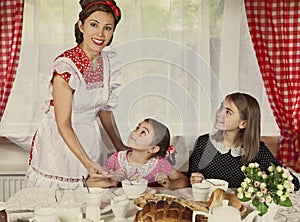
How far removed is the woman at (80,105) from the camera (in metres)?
2.95

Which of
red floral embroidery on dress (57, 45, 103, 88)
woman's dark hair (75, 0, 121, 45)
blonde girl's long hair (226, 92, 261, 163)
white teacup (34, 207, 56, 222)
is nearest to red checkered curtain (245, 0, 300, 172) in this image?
blonde girl's long hair (226, 92, 261, 163)

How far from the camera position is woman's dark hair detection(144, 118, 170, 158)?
3.00 metres

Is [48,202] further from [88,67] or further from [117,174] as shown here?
[88,67]

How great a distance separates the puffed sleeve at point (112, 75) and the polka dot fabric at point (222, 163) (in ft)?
1.83

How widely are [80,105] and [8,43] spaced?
1.92 feet

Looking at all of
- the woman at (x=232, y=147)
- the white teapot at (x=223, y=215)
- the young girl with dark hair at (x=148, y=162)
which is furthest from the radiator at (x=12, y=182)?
the white teapot at (x=223, y=215)

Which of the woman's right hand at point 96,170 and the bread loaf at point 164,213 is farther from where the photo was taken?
the woman's right hand at point 96,170

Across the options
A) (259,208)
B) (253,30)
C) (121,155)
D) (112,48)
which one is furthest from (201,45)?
(259,208)

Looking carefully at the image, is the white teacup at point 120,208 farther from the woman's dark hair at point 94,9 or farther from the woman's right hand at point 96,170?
the woman's dark hair at point 94,9

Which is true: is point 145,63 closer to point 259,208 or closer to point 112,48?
point 112,48

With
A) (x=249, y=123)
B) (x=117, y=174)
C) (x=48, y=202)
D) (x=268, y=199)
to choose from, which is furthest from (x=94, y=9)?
(x=268, y=199)

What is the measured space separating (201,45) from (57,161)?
1050 millimetres

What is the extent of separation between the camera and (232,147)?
2.91 metres

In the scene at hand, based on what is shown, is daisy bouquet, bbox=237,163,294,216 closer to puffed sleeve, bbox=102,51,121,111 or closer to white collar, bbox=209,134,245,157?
white collar, bbox=209,134,245,157
